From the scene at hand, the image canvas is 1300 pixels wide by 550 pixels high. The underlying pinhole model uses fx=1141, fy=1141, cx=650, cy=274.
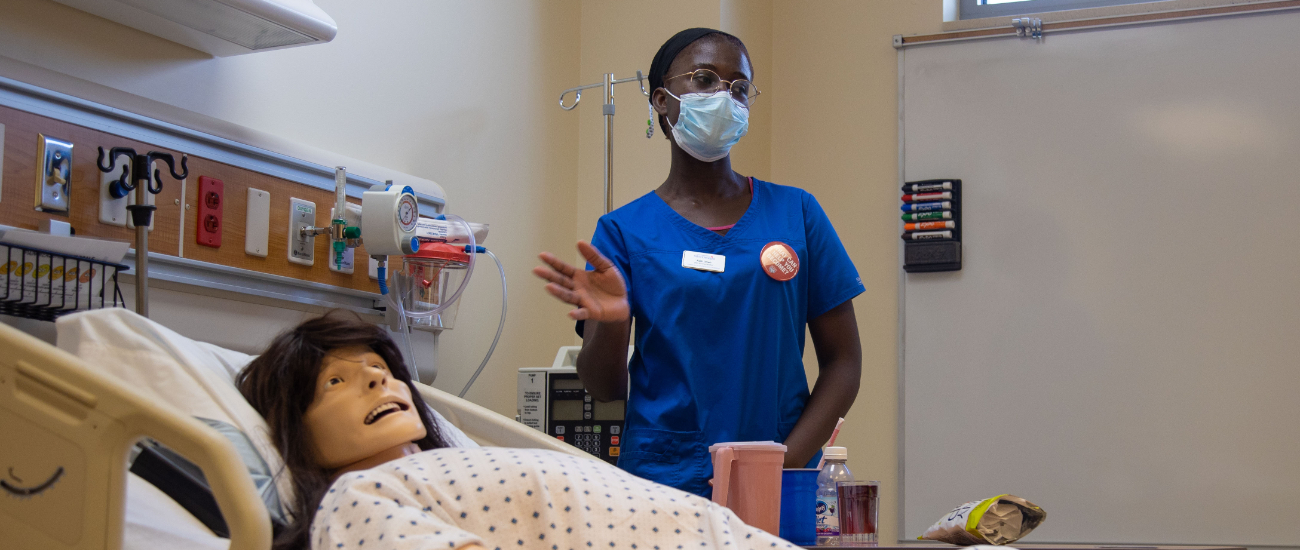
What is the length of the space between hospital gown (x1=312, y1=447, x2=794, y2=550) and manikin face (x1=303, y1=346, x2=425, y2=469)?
0.75 ft

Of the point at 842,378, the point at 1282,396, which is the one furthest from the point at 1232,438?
the point at 842,378

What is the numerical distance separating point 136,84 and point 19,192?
315mm

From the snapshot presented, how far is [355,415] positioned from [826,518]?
2.11ft

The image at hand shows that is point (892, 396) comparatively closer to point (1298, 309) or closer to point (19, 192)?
point (1298, 309)

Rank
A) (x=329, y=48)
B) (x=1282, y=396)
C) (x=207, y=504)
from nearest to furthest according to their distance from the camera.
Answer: (x=207, y=504) → (x=329, y=48) → (x=1282, y=396)

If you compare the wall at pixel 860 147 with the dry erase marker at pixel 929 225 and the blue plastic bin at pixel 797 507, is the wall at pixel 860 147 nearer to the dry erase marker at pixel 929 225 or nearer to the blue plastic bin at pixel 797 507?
the dry erase marker at pixel 929 225

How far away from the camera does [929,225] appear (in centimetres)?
331

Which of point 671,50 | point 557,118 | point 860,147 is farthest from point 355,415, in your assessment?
point 860,147

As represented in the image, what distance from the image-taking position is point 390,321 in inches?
99.8

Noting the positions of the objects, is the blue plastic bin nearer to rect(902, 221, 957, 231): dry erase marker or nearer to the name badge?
the name badge

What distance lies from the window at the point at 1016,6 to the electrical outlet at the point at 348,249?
2.06m

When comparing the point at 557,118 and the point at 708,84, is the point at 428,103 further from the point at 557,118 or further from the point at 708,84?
the point at 708,84

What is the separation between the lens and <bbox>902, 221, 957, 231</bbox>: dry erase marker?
10.8 feet

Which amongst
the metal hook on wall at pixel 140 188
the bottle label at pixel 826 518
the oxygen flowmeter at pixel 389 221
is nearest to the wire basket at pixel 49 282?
the metal hook on wall at pixel 140 188
